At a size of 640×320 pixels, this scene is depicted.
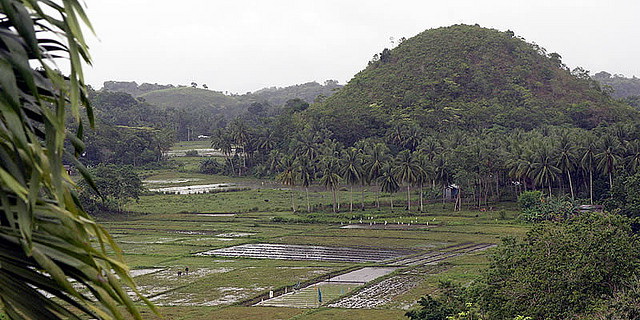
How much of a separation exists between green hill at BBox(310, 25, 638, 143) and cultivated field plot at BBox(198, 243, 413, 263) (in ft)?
176

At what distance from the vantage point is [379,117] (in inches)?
4080

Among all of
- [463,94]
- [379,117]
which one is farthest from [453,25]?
[379,117]

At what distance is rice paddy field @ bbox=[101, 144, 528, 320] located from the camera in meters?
30.6

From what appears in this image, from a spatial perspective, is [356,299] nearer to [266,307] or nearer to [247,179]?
[266,307]

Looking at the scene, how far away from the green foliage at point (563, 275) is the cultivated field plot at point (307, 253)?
1988cm

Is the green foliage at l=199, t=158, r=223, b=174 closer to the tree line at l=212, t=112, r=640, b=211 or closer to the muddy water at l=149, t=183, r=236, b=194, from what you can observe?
the muddy water at l=149, t=183, r=236, b=194

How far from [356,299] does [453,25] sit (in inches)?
4430

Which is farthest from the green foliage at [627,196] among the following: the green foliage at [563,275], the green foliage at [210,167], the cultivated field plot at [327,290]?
the green foliage at [210,167]

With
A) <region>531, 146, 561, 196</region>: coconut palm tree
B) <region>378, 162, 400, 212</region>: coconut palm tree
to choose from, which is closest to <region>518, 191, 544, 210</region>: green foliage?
<region>531, 146, 561, 196</region>: coconut palm tree

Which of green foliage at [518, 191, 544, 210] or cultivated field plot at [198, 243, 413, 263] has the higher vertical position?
green foliage at [518, 191, 544, 210]

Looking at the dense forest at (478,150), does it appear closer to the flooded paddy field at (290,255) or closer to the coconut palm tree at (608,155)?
the coconut palm tree at (608,155)

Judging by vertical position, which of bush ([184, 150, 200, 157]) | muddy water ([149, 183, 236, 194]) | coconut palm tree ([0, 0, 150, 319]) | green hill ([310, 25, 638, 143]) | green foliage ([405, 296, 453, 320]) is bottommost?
green foliage ([405, 296, 453, 320])

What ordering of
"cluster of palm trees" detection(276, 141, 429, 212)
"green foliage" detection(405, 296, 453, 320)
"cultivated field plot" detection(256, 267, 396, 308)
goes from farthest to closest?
"cluster of palm trees" detection(276, 141, 429, 212) < "cultivated field plot" detection(256, 267, 396, 308) < "green foliage" detection(405, 296, 453, 320)

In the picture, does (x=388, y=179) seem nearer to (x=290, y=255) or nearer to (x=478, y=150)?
(x=478, y=150)
